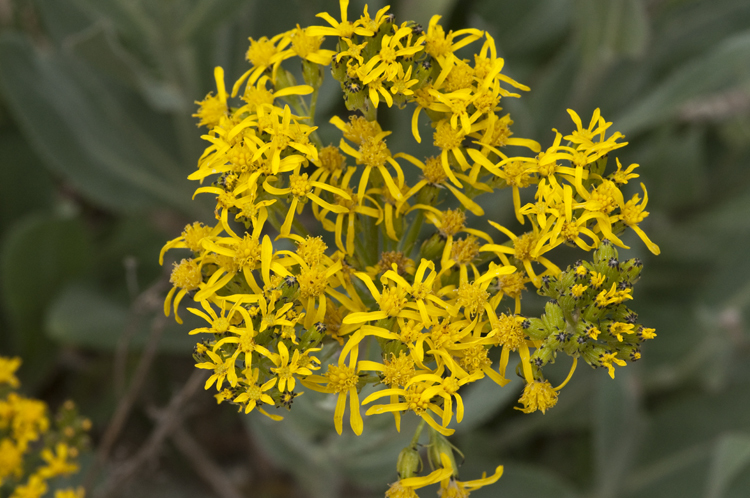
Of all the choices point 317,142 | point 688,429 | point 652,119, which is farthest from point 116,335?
point 688,429

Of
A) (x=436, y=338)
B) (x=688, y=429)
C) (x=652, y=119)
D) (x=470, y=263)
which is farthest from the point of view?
(x=688, y=429)

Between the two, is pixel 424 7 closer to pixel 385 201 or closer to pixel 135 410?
pixel 385 201

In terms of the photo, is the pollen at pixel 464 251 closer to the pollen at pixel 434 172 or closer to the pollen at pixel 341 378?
the pollen at pixel 434 172

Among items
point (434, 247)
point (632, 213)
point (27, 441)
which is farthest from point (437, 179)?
point (27, 441)

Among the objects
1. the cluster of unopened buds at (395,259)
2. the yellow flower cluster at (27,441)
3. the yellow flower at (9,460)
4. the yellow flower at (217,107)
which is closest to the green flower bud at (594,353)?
the cluster of unopened buds at (395,259)

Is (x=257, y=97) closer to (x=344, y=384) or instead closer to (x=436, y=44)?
(x=436, y=44)

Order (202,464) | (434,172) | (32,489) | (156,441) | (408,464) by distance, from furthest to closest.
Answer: (202,464)
(156,441)
(32,489)
(434,172)
(408,464)

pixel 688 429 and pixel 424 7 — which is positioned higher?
pixel 424 7
